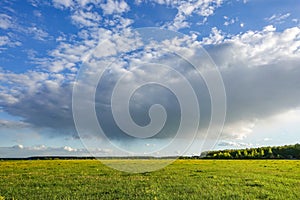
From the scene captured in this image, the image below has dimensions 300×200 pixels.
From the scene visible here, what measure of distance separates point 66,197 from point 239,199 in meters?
8.53

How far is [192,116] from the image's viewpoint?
25844mm

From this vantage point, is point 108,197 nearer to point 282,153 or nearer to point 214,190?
point 214,190

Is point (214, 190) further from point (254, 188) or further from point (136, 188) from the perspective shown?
point (136, 188)

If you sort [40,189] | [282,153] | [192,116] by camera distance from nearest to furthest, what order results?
[40,189] < [192,116] < [282,153]

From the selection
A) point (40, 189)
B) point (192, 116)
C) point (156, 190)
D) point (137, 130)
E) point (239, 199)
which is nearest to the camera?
point (239, 199)

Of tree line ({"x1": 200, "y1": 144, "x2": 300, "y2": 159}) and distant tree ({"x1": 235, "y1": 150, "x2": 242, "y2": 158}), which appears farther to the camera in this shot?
distant tree ({"x1": 235, "y1": 150, "x2": 242, "y2": 158})

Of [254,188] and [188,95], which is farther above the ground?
[188,95]

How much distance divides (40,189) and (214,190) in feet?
33.4

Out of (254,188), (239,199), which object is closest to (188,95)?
(254,188)

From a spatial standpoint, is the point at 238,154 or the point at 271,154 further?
the point at 238,154

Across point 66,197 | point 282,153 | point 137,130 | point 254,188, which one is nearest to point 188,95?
point 137,130

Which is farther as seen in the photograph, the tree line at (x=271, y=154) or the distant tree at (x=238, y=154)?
the distant tree at (x=238, y=154)

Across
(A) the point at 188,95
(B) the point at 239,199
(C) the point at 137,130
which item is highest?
(A) the point at 188,95

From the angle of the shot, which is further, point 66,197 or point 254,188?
point 254,188
